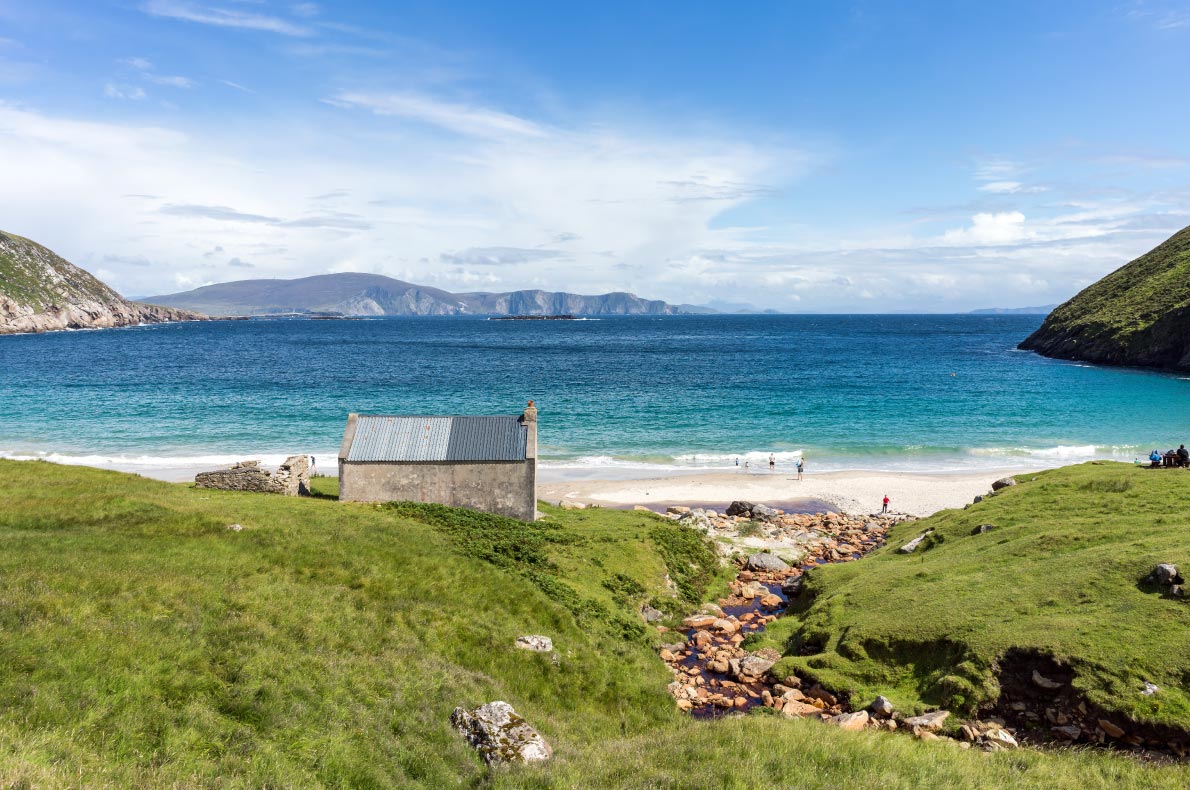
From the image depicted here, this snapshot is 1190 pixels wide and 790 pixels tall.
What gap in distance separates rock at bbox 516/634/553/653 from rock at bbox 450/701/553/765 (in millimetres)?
3997

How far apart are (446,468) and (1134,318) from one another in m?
149

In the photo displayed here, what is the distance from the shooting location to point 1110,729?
15.6 meters

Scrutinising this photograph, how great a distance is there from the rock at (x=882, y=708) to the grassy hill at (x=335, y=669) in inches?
126

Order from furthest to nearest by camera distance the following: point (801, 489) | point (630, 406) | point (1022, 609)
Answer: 1. point (630, 406)
2. point (801, 489)
3. point (1022, 609)

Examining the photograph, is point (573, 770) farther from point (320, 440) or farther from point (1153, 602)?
point (320, 440)

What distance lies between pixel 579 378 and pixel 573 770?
95345mm

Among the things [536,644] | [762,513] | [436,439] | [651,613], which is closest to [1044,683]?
[651,613]

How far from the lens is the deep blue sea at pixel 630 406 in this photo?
5944 cm

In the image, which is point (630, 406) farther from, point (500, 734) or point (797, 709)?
point (500, 734)

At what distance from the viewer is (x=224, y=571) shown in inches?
744

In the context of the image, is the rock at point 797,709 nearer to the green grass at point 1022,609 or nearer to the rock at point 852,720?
the rock at point 852,720

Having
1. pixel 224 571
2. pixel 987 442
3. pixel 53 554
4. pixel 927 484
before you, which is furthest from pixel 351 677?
pixel 987 442

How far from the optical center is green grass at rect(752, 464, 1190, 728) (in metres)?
17.0

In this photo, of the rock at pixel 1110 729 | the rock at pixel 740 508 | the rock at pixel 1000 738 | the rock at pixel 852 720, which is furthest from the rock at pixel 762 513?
the rock at pixel 1110 729
